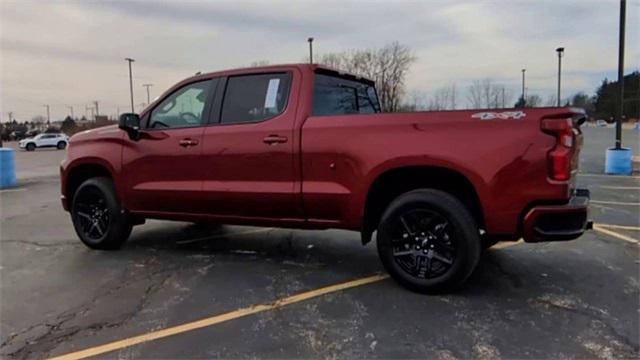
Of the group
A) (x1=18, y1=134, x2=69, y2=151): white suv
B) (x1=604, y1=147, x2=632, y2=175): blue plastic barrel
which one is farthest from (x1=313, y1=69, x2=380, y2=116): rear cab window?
(x1=18, y1=134, x2=69, y2=151): white suv

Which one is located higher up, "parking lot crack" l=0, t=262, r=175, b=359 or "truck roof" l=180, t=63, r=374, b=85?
"truck roof" l=180, t=63, r=374, b=85

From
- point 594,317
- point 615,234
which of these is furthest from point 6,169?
point 594,317

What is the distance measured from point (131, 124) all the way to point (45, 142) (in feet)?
149

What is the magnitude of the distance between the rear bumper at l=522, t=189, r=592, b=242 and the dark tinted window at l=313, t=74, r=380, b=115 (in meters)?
2.07

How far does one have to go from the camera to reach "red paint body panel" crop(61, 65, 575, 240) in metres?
3.91

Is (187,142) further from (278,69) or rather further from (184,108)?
(278,69)

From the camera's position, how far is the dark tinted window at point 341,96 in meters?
4.95

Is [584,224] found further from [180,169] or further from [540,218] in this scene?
[180,169]

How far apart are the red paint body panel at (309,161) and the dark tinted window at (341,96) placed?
15 cm

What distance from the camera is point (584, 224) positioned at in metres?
4.03

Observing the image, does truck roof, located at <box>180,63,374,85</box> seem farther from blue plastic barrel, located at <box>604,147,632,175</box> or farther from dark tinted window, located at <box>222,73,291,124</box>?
blue plastic barrel, located at <box>604,147,632,175</box>

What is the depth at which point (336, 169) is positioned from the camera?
4.53 m

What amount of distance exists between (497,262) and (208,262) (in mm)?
2978

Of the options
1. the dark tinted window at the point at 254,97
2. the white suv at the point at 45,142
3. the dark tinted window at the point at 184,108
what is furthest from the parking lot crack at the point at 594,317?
the white suv at the point at 45,142
